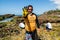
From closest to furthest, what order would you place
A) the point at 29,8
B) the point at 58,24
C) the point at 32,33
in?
1. the point at 29,8
2. the point at 32,33
3. the point at 58,24

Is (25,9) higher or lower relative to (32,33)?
higher

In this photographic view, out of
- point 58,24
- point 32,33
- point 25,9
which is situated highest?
point 25,9

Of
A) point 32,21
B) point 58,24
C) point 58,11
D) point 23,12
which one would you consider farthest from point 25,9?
point 58,11

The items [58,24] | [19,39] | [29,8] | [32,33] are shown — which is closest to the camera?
[29,8]

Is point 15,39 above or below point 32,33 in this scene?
below

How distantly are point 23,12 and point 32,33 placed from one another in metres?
1.06

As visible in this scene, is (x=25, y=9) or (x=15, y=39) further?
(x=15, y=39)

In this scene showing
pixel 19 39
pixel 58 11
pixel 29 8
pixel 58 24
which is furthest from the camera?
pixel 58 11

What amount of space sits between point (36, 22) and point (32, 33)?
518 mm

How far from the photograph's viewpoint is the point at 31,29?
8453 mm

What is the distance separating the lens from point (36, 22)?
8.47 meters

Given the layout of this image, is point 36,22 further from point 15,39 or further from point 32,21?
point 15,39

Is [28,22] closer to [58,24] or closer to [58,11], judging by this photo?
[58,24]

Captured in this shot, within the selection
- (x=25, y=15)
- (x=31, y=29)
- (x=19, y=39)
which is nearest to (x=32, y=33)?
(x=31, y=29)
